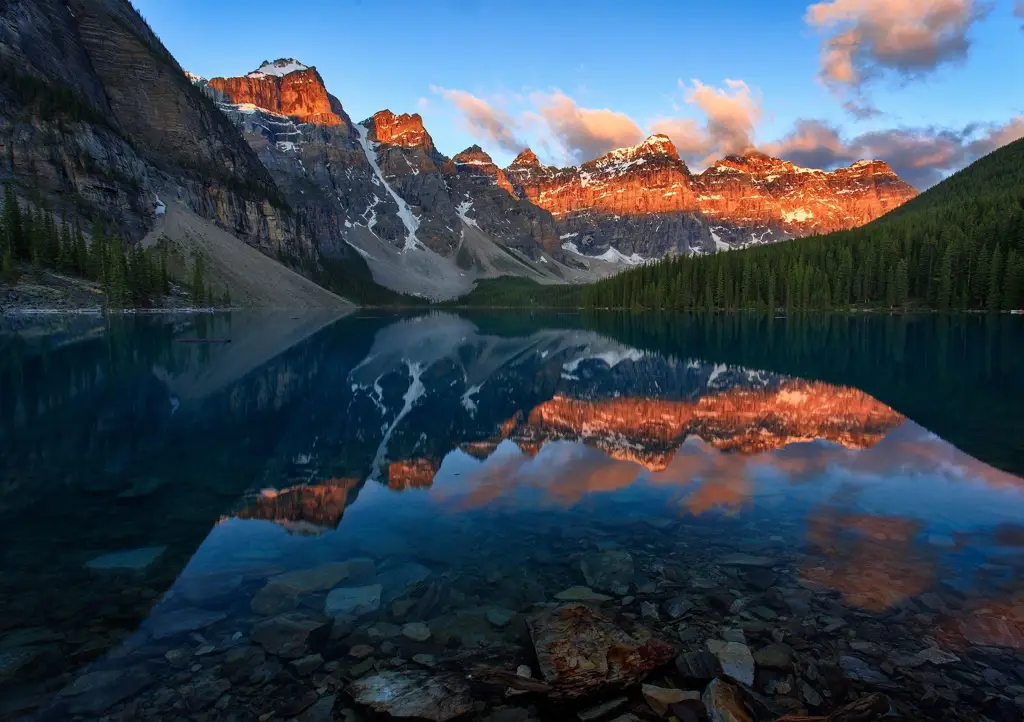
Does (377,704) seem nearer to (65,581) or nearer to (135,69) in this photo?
(65,581)

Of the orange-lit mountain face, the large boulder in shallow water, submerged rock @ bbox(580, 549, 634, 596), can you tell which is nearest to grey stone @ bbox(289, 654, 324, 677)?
the large boulder in shallow water

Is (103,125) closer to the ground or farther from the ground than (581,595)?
farther from the ground

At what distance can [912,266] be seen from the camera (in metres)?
114

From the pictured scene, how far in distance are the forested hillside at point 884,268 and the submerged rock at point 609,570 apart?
116 metres

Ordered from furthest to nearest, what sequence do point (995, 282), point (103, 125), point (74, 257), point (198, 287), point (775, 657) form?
point (103, 125)
point (198, 287)
point (74, 257)
point (995, 282)
point (775, 657)

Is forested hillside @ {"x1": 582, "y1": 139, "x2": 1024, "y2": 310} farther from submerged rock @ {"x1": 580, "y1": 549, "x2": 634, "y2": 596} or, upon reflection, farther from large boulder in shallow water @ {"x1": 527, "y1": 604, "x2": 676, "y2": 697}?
large boulder in shallow water @ {"x1": 527, "y1": 604, "x2": 676, "y2": 697}

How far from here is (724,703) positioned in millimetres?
5645

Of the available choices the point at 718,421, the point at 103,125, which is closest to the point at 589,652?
the point at 718,421

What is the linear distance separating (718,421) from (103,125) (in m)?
172

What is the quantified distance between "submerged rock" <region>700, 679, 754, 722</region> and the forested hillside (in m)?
118

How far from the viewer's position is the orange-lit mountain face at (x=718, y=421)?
17.4m

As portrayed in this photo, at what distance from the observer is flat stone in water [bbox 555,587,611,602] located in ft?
26.3

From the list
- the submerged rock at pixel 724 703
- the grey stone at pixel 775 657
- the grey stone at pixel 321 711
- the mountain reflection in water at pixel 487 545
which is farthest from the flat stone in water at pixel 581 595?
the grey stone at pixel 321 711

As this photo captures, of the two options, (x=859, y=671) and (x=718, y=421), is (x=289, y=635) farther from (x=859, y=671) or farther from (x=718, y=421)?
(x=718, y=421)
